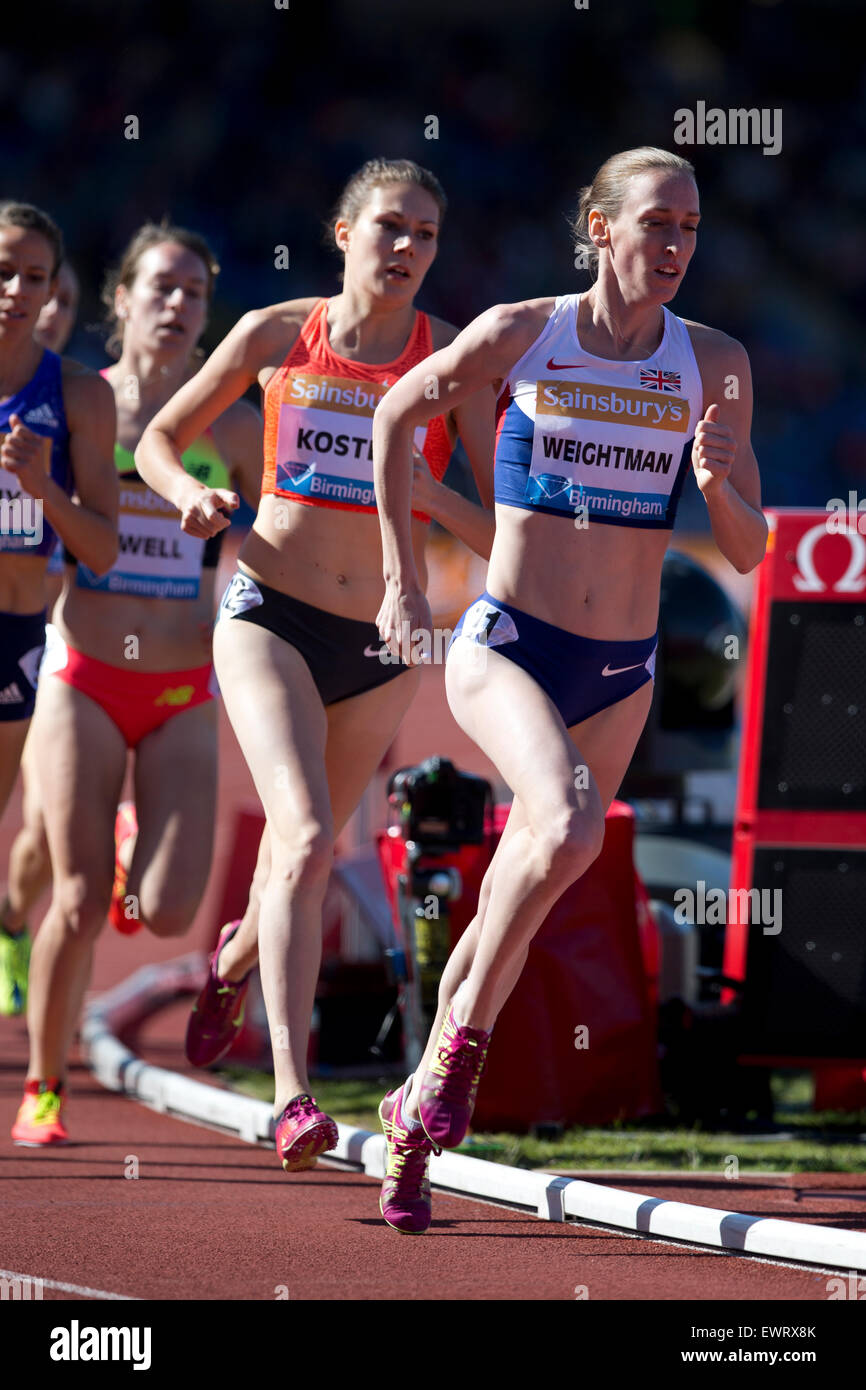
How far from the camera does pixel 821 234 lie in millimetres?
22016

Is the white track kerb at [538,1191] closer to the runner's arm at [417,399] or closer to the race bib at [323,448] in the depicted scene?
the runner's arm at [417,399]

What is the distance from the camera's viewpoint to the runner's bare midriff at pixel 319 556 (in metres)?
4.40

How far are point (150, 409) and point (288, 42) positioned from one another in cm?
1796

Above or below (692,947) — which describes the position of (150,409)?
above

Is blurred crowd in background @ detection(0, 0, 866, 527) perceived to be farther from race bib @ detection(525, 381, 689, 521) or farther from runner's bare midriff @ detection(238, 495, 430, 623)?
race bib @ detection(525, 381, 689, 521)

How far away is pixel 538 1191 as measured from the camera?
4457mm

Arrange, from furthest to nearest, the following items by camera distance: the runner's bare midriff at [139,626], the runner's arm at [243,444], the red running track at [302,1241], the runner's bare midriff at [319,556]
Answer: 1. the runner's arm at [243,444]
2. the runner's bare midriff at [139,626]
3. the runner's bare midriff at [319,556]
4. the red running track at [302,1241]

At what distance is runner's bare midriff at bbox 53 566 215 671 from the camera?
5609mm

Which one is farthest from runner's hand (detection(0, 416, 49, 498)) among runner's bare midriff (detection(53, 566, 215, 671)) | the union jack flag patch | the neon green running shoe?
the neon green running shoe

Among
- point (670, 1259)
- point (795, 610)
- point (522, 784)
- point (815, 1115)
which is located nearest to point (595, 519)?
point (522, 784)

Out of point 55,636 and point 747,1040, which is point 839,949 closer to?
point 747,1040

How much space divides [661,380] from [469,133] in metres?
19.1

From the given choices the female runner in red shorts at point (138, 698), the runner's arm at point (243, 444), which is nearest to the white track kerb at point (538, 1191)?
the female runner in red shorts at point (138, 698)

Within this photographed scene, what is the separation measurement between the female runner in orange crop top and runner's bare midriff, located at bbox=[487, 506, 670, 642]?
1.41 ft
